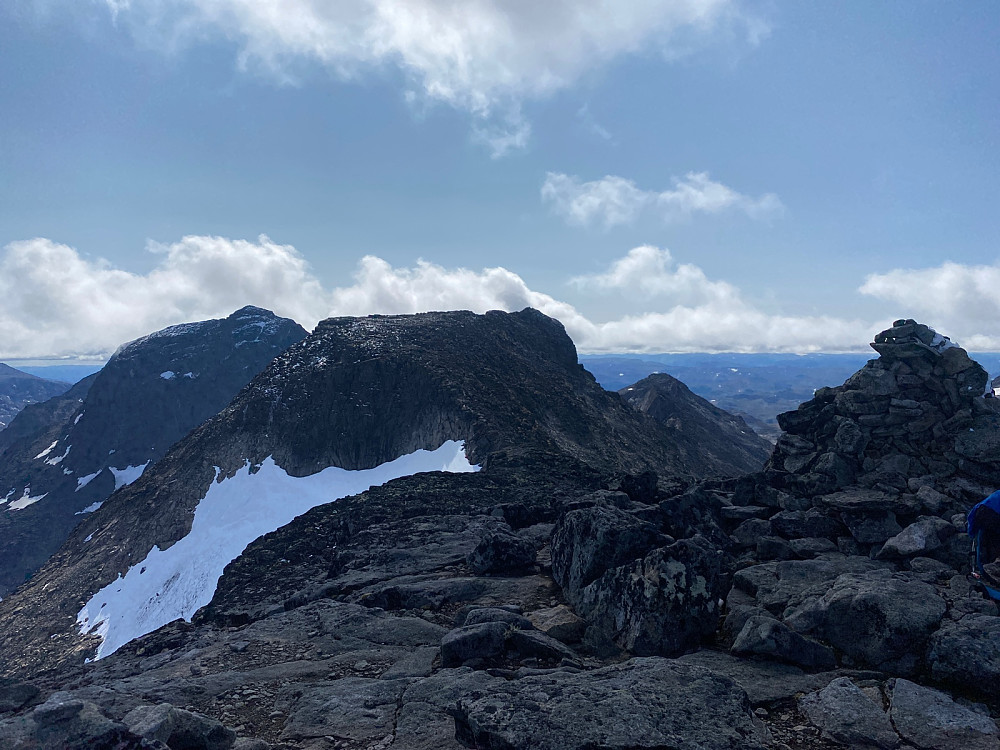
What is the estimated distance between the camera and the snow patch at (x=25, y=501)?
162m

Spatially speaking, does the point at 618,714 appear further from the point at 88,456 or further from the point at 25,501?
the point at 88,456

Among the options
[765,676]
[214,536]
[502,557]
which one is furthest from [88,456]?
[765,676]

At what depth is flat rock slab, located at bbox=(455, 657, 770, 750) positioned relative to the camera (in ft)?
28.3

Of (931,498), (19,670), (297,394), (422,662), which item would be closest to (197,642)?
(422,662)

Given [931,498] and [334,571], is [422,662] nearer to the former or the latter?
[334,571]

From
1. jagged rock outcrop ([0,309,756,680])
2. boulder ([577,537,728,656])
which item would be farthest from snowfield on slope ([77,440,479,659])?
boulder ([577,537,728,656])

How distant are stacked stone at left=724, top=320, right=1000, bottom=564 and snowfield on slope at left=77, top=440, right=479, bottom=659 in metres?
29.1

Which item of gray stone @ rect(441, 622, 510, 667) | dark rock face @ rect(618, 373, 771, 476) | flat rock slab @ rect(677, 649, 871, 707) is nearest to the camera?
flat rock slab @ rect(677, 649, 871, 707)

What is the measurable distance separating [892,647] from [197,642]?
21395 millimetres

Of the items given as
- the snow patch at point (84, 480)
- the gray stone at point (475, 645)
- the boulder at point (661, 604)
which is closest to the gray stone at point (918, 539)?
the boulder at point (661, 604)

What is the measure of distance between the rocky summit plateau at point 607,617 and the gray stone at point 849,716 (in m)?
0.04

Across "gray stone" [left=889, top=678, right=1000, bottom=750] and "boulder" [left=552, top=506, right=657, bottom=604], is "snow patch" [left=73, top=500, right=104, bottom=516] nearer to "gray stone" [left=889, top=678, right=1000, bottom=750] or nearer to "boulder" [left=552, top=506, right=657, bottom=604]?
"boulder" [left=552, top=506, right=657, bottom=604]

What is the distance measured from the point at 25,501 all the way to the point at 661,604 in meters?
214

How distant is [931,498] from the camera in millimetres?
18219
